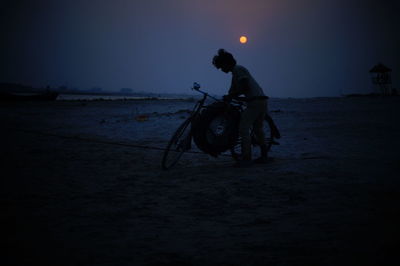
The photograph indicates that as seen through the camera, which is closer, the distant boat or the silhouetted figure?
the silhouetted figure

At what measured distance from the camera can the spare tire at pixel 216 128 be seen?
5809mm

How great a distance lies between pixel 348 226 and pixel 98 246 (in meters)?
2.20

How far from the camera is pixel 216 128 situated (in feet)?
19.3

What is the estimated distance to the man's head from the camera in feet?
18.8

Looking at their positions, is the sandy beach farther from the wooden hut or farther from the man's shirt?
the wooden hut

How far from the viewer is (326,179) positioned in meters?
4.46

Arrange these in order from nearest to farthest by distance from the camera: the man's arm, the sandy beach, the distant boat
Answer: the sandy beach, the man's arm, the distant boat

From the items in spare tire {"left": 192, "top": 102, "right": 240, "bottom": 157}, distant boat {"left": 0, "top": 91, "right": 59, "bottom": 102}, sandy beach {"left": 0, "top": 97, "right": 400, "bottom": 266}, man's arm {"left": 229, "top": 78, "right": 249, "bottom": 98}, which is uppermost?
distant boat {"left": 0, "top": 91, "right": 59, "bottom": 102}

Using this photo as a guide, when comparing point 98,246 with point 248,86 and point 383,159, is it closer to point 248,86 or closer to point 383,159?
point 248,86

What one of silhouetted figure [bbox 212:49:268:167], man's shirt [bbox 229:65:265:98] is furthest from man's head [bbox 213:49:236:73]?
man's shirt [bbox 229:65:265:98]

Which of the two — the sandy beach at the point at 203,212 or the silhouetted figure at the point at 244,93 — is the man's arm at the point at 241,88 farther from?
the sandy beach at the point at 203,212

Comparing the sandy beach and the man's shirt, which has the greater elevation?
the man's shirt

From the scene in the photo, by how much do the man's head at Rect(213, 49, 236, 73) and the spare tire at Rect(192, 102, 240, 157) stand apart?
2.26 ft

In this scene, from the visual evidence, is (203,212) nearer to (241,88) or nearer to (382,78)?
(241,88)
